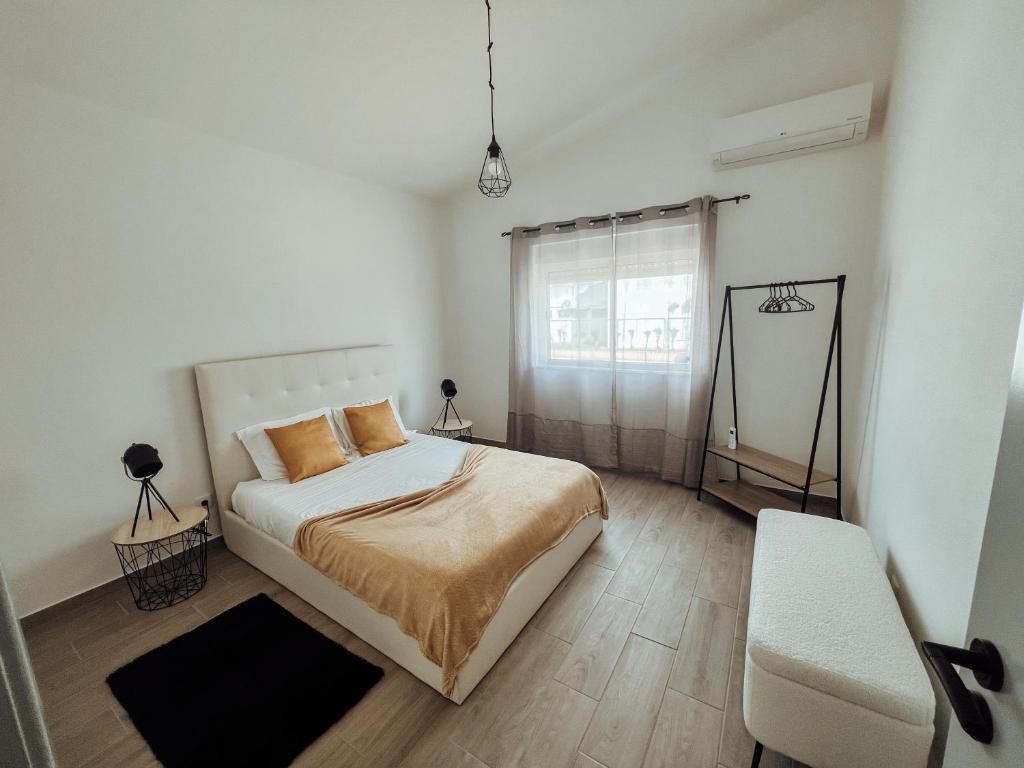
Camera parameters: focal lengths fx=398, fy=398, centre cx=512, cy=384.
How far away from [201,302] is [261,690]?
2.15 meters

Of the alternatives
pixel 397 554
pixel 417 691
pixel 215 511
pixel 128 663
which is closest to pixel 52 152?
pixel 215 511

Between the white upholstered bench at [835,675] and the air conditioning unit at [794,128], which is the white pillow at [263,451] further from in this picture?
the air conditioning unit at [794,128]

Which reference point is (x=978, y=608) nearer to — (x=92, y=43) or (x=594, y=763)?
(x=594, y=763)

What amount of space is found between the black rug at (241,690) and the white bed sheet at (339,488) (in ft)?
1.48

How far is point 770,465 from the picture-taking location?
266 centimetres

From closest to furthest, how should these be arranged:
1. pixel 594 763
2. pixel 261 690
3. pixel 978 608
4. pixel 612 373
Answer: pixel 978 608 → pixel 594 763 → pixel 261 690 → pixel 612 373

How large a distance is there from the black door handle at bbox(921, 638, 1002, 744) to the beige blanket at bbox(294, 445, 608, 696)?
1333 mm

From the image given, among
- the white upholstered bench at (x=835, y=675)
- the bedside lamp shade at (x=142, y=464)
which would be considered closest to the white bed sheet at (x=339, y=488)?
the bedside lamp shade at (x=142, y=464)

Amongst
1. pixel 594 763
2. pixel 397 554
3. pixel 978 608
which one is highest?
pixel 978 608

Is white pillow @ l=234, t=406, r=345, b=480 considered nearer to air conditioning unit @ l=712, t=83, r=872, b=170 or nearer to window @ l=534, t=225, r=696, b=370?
window @ l=534, t=225, r=696, b=370

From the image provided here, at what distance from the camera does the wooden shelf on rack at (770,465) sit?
8.08ft

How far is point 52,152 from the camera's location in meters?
1.93

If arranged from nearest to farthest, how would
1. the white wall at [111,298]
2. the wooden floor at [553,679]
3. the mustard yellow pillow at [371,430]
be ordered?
1. the wooden floor at [553,679]
2. the white wall at [111,298]
3. the mustard yellow pillow at [371,430]

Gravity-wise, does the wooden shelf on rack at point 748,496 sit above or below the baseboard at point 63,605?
above
